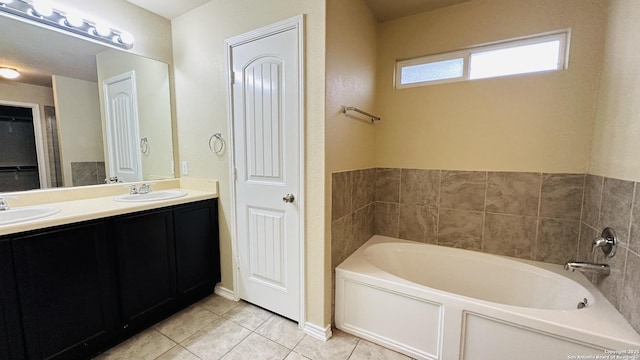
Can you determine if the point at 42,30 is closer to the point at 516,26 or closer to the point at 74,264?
the point at 74,264

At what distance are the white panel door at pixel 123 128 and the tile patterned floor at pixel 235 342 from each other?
129 cm

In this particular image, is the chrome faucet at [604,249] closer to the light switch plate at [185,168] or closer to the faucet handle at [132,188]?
Answer: the light switch plate at [185,168]

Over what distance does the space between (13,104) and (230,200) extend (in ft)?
4.82

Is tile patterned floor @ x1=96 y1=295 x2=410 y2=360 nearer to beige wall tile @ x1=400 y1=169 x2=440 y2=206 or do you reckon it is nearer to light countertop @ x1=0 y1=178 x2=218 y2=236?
light countertop @ x1=0 y1=178 x2=218 y2=236

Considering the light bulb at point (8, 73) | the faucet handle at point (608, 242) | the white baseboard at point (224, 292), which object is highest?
the light bulb at point (8, 73)

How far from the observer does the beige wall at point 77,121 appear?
176cm

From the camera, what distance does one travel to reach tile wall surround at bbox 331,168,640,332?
132cm

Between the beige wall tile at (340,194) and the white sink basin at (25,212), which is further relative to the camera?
the beige wall tile at (340,194)

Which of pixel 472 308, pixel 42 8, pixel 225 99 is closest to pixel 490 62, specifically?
pixel 472 308

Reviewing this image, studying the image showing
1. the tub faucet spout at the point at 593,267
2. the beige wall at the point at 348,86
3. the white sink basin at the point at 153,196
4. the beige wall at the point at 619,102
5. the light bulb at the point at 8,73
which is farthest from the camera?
the white sink basin at the point at 153,196

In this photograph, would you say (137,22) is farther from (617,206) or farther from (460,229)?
(617,206)

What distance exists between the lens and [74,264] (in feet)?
4.50

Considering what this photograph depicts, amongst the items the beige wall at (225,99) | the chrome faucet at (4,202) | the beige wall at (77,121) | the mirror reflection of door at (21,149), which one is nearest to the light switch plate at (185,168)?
the beige wall at (225,99)

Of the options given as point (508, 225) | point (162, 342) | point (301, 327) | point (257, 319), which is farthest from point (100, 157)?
point (508, 225)
